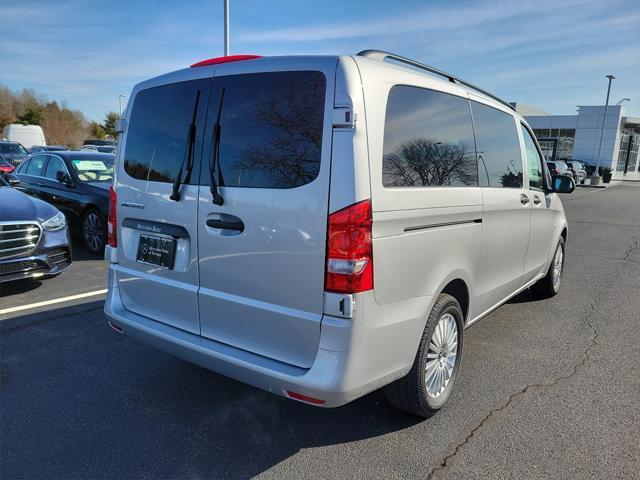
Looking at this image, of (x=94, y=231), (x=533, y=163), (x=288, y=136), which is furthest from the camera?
(x=94, y=231)

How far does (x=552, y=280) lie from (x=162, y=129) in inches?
187

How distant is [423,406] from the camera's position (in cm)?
288

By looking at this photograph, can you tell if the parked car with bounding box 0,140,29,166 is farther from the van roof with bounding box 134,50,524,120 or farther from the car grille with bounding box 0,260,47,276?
the van roof with bounding box 134,50,524,120

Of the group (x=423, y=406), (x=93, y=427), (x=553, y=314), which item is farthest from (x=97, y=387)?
(x=553, y=314)

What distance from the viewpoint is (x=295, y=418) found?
9.91 ft

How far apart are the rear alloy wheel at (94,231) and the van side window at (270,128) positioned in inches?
213

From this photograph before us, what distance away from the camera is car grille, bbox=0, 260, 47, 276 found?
491 cm

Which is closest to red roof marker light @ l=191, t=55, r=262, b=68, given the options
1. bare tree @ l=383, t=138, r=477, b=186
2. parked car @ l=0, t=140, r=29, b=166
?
bare tree @ l=383, t=138, r=477, b=186

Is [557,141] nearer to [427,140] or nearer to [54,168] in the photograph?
[54,168]

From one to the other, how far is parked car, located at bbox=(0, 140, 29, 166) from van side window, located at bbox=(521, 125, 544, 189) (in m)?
22.5

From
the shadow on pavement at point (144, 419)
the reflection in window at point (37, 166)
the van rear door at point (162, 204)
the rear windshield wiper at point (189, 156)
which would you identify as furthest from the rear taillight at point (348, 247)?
the reflection in window at point (37, 166)

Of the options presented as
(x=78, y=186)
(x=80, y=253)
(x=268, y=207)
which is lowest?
(x=80, y=253)

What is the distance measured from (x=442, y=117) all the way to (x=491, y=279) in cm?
143

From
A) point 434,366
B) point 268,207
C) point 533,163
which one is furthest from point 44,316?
point 533,163
